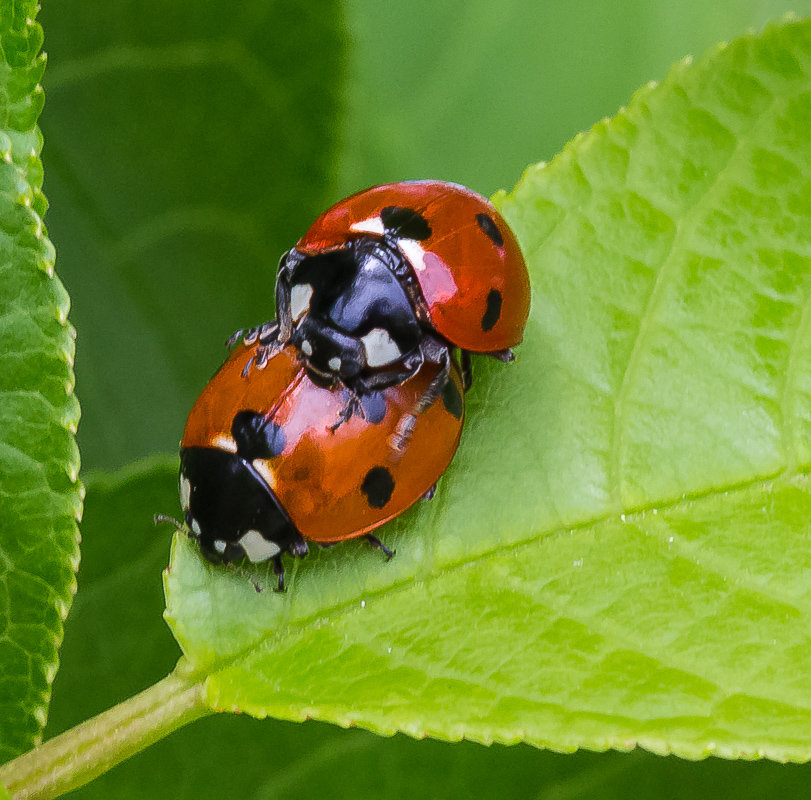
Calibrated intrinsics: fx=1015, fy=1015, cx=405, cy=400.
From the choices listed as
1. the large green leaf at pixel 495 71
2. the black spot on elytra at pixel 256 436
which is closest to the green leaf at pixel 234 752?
the black spot on elytra at pixel 256 436

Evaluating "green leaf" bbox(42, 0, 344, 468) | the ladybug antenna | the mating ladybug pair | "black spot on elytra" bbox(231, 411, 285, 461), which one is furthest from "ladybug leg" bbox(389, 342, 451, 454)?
"green leaf" bbox(42, 0, 344, 468)

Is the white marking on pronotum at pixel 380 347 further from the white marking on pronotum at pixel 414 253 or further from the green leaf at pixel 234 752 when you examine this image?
the green leaf at pixel 234 752

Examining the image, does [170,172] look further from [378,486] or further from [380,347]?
[378,486]

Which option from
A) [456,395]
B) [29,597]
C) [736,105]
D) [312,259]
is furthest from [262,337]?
[736,105]

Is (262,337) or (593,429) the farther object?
(262,337)

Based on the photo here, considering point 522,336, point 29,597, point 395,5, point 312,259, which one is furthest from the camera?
point 395,5

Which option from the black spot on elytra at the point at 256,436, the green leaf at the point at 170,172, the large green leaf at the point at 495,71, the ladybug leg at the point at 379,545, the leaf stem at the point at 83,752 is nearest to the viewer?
the leaf stem at the point at 83,752

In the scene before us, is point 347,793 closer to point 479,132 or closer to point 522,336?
point 522,336

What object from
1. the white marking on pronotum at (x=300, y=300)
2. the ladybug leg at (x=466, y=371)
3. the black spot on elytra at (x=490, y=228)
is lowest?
the ladybug leg at (x=466, y=371)
